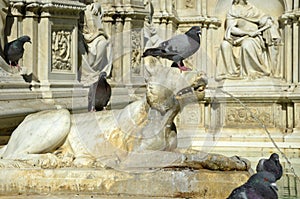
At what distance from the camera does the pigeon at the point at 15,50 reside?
30.1 feet

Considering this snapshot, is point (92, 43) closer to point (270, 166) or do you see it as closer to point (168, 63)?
point (168, 63)

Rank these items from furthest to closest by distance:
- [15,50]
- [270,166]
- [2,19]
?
[2,19] < [15,50] < [270,166]

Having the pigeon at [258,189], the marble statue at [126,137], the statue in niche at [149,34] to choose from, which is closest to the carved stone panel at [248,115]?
the statue in niche at [149,34]

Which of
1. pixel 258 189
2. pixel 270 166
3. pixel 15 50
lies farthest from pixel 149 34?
pixel 258 189

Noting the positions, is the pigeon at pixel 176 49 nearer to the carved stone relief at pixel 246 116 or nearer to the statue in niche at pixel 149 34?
the statue in niche at pixel 149 34

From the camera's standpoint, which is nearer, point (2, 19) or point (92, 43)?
point (2, 19)

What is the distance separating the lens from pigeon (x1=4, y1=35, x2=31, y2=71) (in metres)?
9.16

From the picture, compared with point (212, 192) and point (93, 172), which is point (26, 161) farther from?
point (212, 192)

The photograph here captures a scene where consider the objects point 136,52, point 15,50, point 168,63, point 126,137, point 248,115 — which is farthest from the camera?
point 248,115

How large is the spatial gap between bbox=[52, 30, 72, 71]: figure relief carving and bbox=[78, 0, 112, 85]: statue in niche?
2.83 feet

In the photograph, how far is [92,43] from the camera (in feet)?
38.4

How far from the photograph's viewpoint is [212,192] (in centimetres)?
534

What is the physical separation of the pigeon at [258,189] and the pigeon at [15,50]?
545 cm

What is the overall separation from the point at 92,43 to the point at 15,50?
8.82 ft
